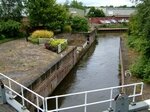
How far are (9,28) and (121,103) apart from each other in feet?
67.1

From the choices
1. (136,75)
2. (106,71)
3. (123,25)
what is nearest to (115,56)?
(106,71)

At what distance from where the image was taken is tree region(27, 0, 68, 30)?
2820cm

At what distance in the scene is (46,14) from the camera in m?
28.5

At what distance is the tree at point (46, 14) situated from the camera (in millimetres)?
28203

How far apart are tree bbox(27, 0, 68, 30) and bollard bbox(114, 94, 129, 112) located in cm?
2207

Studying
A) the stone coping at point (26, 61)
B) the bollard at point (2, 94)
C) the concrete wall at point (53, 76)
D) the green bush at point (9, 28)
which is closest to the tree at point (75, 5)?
the green bush at point (9, 28)

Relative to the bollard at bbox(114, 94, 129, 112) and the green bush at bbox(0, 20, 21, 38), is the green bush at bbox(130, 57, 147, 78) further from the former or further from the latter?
the green bush at bbox(0, 20, 21, 38)

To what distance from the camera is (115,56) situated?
27469 mm

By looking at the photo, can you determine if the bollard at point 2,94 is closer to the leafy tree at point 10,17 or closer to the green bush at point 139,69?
the green bush at point 139,69

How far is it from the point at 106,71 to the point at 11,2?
12686 millimetres

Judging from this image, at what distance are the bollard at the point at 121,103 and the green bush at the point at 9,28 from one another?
20158 mm

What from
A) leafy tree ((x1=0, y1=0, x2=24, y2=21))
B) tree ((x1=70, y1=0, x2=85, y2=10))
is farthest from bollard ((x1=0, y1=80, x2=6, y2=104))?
tree ((x1=70, y1=0, x2=85, y2=10))

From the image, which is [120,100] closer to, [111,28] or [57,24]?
[57,24]

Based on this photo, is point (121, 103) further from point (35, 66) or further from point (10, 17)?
point (10, 17)
